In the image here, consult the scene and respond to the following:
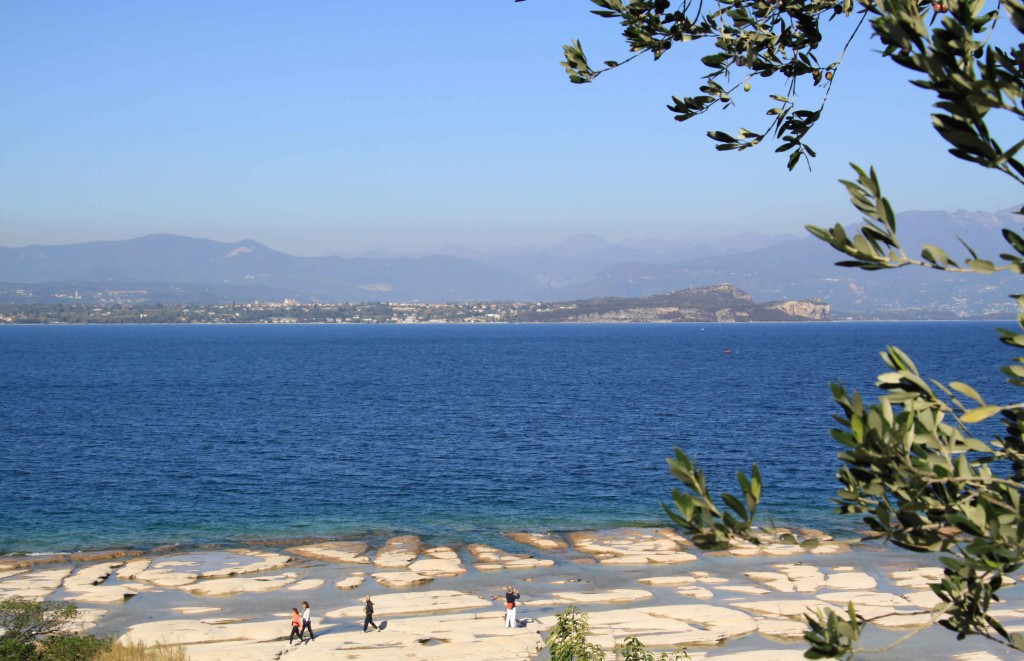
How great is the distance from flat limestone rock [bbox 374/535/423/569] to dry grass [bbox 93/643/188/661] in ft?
42.0

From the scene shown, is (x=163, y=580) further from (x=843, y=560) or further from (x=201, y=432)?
(x=201, y=432)

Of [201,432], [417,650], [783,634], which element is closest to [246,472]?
[201,432]

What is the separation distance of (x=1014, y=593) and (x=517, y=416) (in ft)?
192

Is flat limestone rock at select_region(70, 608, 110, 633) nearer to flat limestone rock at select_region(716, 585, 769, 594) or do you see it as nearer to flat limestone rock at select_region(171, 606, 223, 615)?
flat limestone rock at select_region(171, 606, 223, 615)

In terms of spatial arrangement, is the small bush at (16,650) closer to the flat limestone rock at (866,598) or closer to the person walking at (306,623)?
the person walking at (306,623)

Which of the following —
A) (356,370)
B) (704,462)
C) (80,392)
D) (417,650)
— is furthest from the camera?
(356,370)

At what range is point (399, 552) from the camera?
4225cm

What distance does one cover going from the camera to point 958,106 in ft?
14.8

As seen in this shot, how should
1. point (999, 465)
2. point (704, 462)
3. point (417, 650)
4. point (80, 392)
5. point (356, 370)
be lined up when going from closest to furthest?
point (417, 650) < point (999, 465) < point (704, 462) < point (80, 392) < point (356, 370)

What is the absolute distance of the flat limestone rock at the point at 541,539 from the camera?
143ft

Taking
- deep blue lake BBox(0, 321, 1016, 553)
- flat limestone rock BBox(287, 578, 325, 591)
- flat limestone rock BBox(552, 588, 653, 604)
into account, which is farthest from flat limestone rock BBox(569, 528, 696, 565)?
flat limestone rock BBox(287, 578, 325, 591)

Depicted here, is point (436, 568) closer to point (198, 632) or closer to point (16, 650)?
point (198, 632)

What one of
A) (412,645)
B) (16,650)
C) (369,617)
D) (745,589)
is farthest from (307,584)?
(745,589)

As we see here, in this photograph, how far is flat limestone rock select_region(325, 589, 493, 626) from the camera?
110ft
